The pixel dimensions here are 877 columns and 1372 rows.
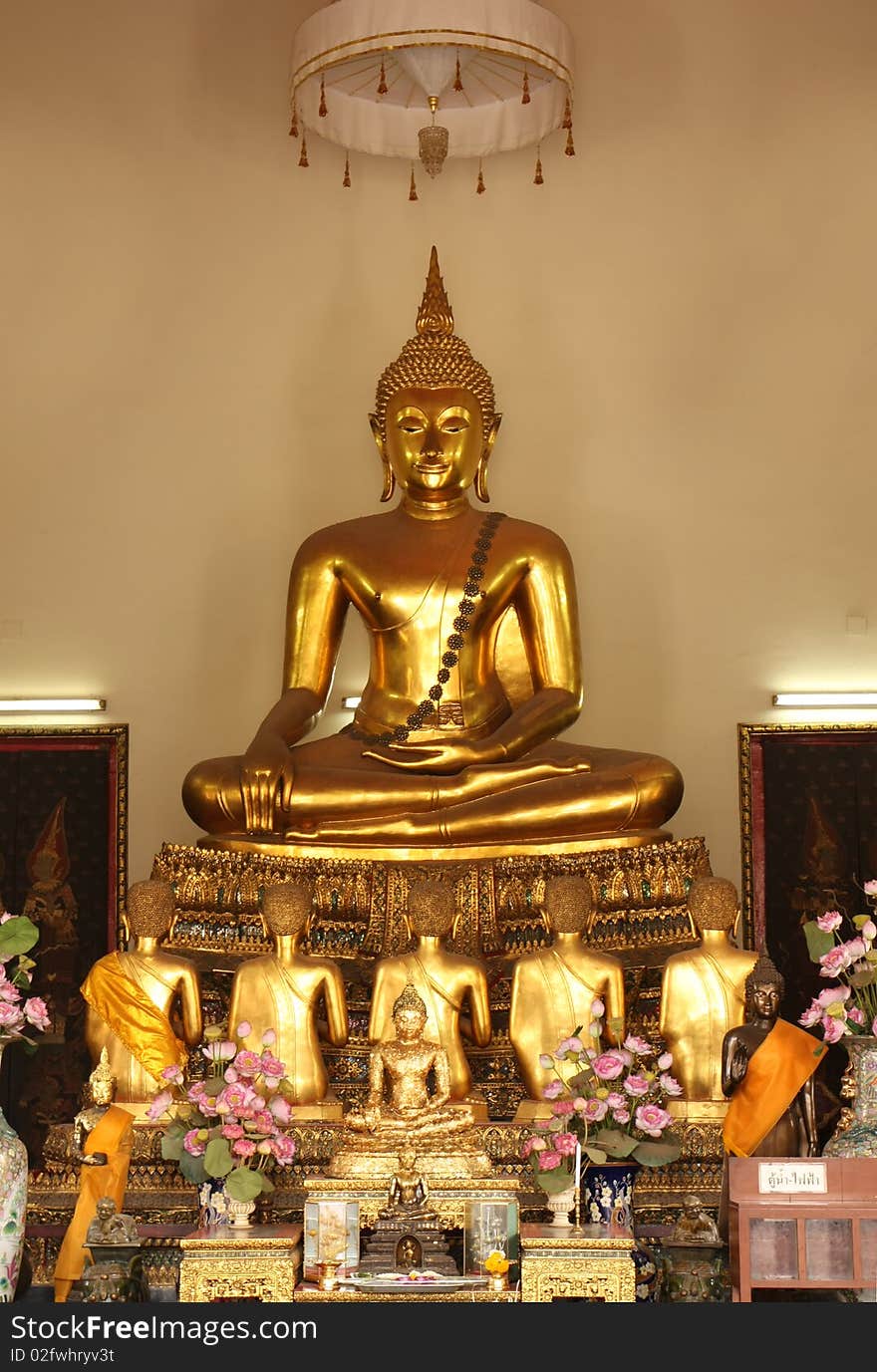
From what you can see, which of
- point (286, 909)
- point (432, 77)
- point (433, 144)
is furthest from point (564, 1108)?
point (432, 77)

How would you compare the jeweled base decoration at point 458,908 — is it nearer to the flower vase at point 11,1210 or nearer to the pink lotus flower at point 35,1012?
the pink lotus flower at point 35,1012

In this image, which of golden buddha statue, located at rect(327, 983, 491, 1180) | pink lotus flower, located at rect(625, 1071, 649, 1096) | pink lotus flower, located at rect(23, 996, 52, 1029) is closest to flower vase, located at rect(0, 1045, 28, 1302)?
pink lotus flower, located at rect(23, 996, 52, 1029)

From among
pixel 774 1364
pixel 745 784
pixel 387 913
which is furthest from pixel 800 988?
pixel 774 1364

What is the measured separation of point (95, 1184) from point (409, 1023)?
763 millimetres

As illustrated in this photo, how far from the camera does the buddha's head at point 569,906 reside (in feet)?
18.1

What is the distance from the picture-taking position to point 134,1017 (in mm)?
5445

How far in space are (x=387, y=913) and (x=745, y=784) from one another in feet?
5.92

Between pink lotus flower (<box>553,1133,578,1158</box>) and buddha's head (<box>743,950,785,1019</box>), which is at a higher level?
buddha's head (<box>743,950,785,1019</box>)

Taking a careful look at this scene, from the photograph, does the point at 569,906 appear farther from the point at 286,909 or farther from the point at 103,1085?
the point at 103,1085

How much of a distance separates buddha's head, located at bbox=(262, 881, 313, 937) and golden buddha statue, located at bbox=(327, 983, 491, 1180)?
0.44 metres

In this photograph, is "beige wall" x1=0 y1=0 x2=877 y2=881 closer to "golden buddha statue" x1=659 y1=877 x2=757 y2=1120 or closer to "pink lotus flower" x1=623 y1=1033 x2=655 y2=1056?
"golden buddha statue" x1=659 y1=877 x2=757 y2=1120

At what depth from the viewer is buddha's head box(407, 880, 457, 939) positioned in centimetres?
543

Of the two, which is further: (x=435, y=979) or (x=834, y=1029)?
(x=435, y=979)

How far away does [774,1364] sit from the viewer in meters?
3.32
